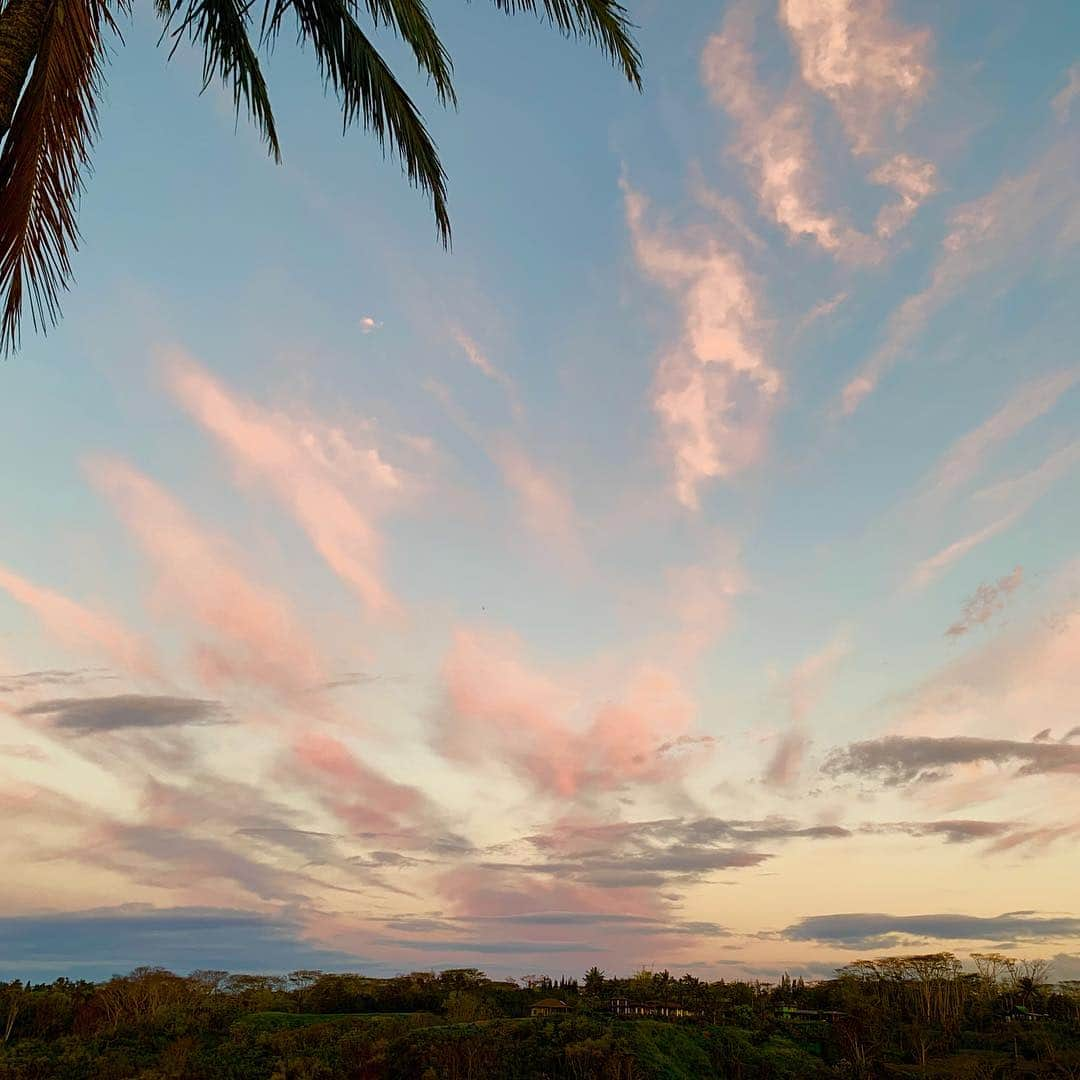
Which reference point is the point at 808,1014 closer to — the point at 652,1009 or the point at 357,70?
the point at 652,1009

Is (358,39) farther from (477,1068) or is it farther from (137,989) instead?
(137,989)

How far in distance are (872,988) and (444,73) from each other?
1725 inches

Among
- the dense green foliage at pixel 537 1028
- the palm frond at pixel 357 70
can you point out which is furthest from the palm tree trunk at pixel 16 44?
the dense green foliage at pixel 537 1028

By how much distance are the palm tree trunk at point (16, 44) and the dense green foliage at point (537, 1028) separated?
2493cm

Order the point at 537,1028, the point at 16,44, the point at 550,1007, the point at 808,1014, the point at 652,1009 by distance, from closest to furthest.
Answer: the point at 16,44, the point at 537,1028, the point at 652,1009, the point at 808,1014, the point at 550,1007

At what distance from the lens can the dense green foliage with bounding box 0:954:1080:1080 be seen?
84.5 feet

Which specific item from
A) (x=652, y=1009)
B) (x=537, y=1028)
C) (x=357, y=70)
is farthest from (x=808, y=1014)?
(x=357, y=70)

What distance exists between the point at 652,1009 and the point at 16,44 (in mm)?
37836

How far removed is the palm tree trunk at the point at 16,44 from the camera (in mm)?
5715

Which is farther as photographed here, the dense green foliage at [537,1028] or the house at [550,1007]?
the house at [550,1007]

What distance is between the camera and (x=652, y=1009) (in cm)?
3528

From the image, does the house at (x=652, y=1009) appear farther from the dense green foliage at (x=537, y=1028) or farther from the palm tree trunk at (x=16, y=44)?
the palm tree trunk at (x=16, y=44)

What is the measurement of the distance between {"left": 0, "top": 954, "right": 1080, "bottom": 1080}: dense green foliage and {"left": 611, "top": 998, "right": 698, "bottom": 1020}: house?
447mm

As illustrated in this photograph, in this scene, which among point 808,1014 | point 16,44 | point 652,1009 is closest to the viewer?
point 16,44
